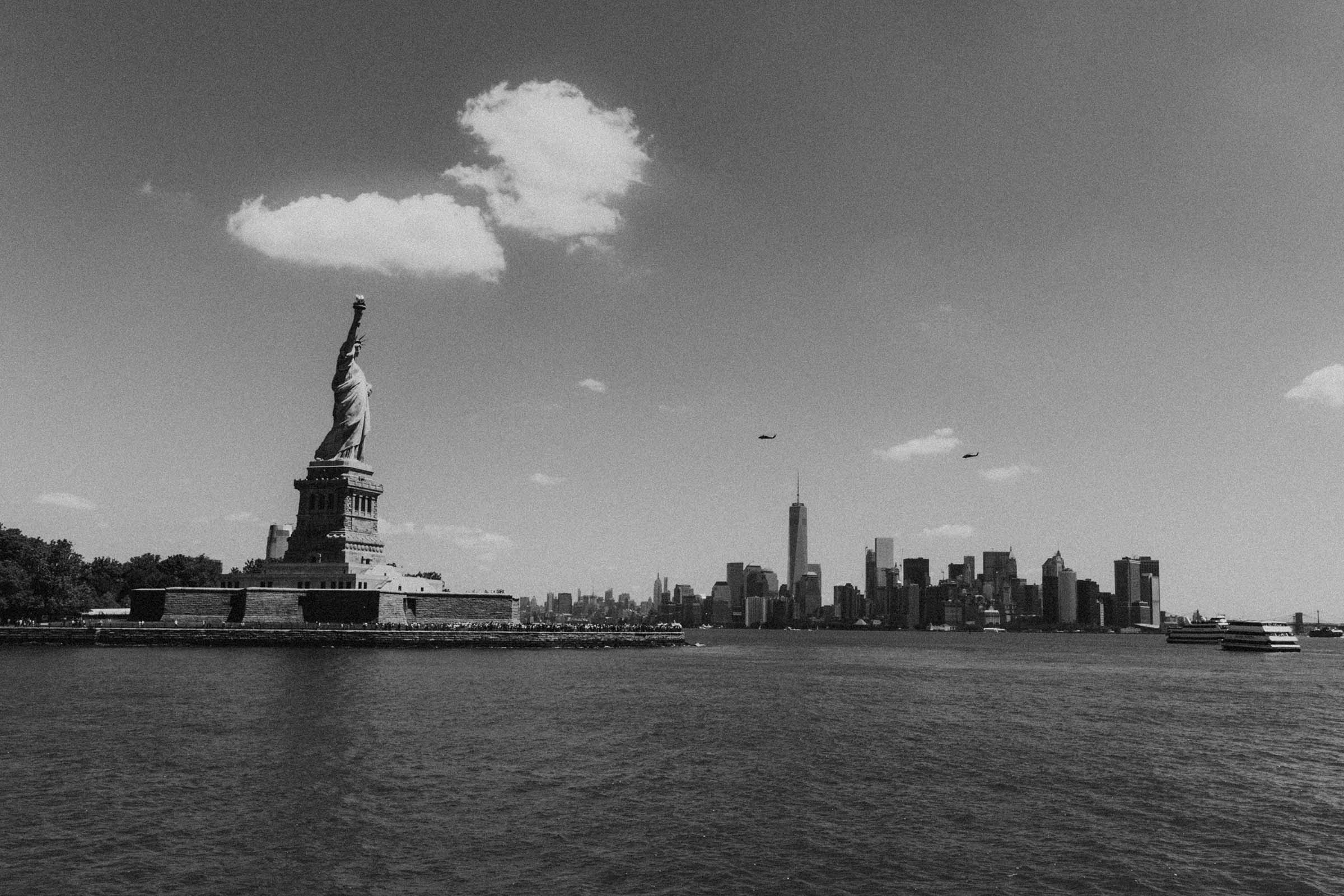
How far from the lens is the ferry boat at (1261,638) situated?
17412 cm

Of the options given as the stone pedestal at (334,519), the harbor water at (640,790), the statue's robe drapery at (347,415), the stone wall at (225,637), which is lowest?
the harbor water at (640,790)

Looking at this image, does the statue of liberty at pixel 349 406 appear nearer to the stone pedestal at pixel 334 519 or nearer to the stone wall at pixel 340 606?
the stone pedestal at pixel 334 519

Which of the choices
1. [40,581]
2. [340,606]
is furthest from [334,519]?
[40,581]

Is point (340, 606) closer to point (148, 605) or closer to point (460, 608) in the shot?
point (460, 608)

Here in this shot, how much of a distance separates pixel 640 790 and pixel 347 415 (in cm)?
10454

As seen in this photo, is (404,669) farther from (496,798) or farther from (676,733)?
(496,798)

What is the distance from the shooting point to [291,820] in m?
33.0

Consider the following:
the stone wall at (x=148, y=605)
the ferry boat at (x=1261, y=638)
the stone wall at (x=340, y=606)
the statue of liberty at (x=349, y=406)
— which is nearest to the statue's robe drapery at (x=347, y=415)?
the statue of liberty at (x=349, y=406)

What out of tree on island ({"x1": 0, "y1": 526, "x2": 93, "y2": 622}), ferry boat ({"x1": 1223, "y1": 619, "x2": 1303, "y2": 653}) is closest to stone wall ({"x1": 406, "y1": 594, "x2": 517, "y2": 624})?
tree on island ({"x1": 0, "y1": 526, "x2": 93, "y2": 622})

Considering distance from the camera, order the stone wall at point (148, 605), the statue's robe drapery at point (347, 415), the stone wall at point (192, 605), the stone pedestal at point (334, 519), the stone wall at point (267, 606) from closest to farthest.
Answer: the stone wall at point (267, 606), the stone wall at point (192, 605), the stone wall at point (148, 605), the stone pedestal at point (334, 519), the statue's robe drapery at point (347, 415)

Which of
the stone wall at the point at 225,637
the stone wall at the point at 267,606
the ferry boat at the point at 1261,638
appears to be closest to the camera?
the stone wall at the point at 225,637

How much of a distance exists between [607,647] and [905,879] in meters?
109

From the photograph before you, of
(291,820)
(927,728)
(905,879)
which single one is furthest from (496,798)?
(927,728)

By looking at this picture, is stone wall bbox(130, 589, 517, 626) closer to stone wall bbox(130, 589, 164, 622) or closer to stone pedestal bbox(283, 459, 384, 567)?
stone wall bbox(130, 589, 164, 622)
